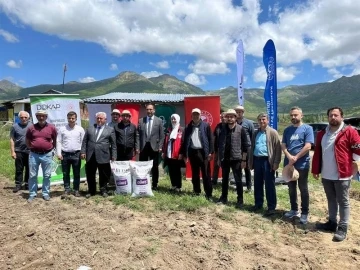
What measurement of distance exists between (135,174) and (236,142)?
223cm

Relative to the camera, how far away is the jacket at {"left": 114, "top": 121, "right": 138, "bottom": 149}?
7.01 m

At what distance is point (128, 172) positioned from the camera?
6648mm

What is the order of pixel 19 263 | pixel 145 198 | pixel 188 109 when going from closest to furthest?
pixel 19 263, pixel 145 198, pixel 188 109

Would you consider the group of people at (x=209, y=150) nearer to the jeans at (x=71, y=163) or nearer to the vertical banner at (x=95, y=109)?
the jeans at (x=71, y=163)

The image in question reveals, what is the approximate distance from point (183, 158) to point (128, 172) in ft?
3.97

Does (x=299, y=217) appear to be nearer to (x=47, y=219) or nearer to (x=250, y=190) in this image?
(x=250, y=190)

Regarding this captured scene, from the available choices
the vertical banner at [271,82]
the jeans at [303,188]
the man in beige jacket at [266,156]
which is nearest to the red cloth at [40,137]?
the man in beige jacket at [266,156]

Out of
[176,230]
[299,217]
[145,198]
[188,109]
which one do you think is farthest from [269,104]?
[176,230]

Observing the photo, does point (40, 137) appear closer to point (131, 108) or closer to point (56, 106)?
point (56, 106)

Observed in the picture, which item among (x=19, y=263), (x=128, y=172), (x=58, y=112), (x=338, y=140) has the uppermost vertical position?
(x=58, y=112)

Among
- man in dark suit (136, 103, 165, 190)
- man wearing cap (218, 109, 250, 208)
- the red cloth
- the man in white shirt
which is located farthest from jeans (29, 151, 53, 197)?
man wearing cap (218, 109, 250, 208)

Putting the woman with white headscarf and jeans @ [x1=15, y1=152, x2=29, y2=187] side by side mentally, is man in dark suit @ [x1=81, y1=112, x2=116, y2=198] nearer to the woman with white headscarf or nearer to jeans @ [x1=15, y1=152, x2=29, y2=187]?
the woman with white headscarf

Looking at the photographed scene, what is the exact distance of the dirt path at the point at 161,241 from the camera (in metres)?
3.86

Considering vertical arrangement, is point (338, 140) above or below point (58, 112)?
below
